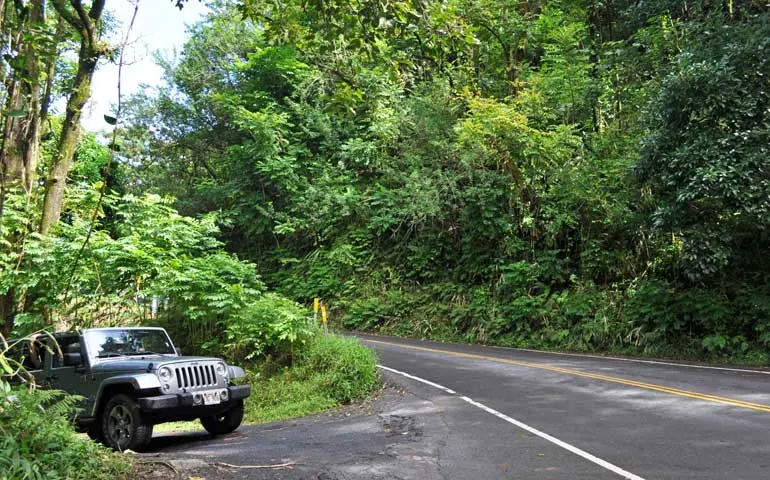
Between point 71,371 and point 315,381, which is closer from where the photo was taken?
point 71,371

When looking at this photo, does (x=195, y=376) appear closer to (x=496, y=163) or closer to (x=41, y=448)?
(x=41, y=448)

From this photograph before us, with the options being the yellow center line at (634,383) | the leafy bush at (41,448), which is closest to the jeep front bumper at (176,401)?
the leafy bush at (41,448)

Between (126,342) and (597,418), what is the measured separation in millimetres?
7433

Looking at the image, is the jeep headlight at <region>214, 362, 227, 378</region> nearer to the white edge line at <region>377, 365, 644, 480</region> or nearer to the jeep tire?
the jeep tire

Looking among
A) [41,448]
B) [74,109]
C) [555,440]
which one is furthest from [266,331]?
[41,448]

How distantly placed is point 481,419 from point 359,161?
77.6 feet

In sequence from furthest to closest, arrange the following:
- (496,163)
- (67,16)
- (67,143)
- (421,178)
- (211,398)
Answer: (421,178) → (496,163) → (67,143) → (67,16) → (211,398)

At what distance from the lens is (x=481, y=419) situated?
9531 millimetres

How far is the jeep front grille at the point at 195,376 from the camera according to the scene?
9.05m

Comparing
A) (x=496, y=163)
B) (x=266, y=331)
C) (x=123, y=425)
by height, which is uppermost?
(x=496, y=163)

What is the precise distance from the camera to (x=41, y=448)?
575cm

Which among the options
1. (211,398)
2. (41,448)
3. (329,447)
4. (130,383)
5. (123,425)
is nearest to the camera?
(41,448)

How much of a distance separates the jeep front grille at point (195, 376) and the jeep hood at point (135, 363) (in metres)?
0.12

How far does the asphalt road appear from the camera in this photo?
6.55m
